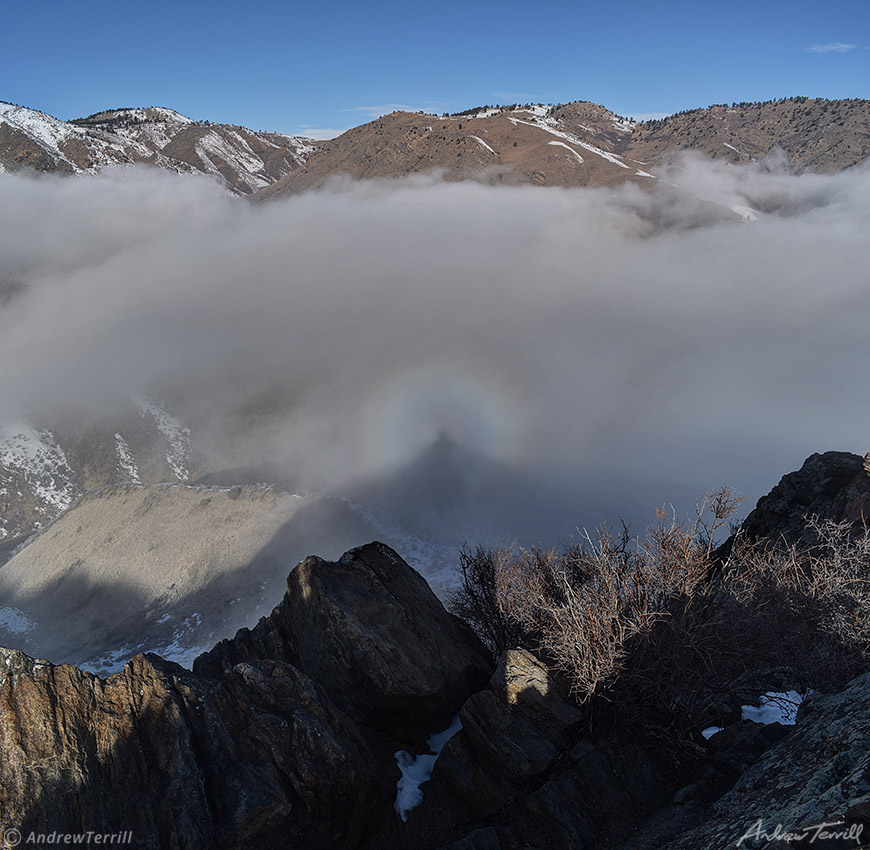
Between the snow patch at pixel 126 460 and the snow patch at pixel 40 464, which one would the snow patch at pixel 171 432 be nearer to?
the snow patch at pixel 126 460

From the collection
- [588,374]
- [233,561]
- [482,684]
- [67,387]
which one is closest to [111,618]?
[233,561]

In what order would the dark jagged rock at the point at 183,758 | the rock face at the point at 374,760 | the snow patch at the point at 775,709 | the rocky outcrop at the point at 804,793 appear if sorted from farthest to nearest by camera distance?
the snow patch at the point at 775,709 < the dark jagged rock at the point at 183,758 < the rock face at the point at 374,760 < the rocky outcrop at the point at 804,793

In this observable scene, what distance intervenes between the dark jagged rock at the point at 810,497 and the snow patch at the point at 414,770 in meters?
14.7

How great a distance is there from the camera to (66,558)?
87.8 metres

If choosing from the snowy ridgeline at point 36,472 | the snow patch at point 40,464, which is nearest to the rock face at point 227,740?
the snowy ridgeline at point 36,472

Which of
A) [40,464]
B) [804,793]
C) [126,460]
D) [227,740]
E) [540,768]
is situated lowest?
[126,460]

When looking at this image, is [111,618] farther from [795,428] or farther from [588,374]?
[795,428]

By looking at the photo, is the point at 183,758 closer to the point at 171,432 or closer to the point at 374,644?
the point at 374,644

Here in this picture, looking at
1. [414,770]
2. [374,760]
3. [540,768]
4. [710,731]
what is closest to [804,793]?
[540,768]

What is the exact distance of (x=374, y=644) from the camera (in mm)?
17312

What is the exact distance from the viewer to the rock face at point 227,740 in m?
11.5

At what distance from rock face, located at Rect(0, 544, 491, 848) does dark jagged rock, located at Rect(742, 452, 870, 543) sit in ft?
49.2

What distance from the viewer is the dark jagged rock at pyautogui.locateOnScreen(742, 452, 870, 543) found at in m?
22.1

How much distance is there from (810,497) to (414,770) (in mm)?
19045
